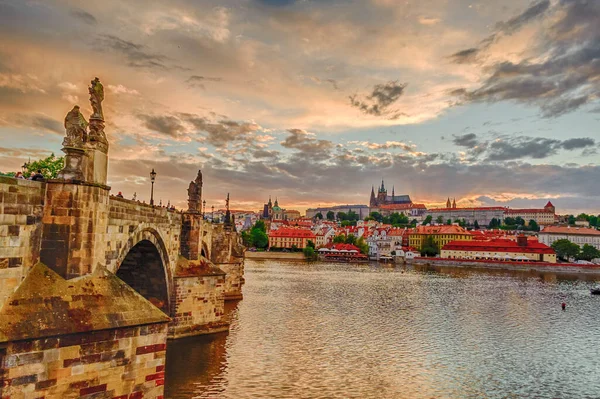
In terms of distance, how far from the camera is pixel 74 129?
12.1 meters

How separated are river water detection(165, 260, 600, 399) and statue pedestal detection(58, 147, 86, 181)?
26.1ft

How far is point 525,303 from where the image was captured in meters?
44.8

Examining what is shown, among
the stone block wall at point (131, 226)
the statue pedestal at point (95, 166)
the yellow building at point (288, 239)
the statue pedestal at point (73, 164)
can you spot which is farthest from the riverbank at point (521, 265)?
the statue pedestal at point (73, 164)

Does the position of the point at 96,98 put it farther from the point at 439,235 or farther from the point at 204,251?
the point at 439,235

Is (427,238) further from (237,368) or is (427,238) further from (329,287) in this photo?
(237,368)

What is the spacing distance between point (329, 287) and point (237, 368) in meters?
34.6

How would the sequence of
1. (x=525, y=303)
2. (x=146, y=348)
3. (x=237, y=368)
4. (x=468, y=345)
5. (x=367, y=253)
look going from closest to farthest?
(x=146, y=348), (x=237, y=368), (x=468, y=345), (x=525, y=303), (x=367, y=253)

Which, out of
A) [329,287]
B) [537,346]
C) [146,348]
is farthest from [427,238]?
[146,348]

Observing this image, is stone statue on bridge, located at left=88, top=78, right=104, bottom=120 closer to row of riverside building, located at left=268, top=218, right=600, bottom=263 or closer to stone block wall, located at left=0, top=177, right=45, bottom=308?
stone block wall, located at left=0, top=177, right=45, bottom=308

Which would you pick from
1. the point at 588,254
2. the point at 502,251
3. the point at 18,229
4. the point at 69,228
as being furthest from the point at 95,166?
the point at 588,254

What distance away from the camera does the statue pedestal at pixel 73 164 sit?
11.7 meters

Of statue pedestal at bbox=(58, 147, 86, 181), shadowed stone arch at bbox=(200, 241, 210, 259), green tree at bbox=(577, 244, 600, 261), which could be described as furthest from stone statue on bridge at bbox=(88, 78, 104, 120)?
green tree at bbox=(577, 244, 600, 261)

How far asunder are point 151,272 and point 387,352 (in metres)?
12.1

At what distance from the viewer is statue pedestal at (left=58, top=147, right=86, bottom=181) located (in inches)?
462
